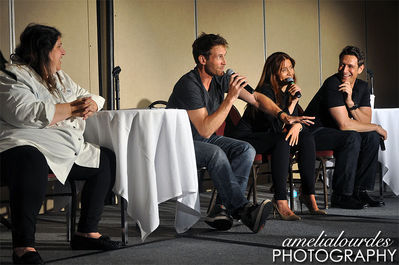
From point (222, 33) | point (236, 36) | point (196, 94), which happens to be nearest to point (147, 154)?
point (196, 94)

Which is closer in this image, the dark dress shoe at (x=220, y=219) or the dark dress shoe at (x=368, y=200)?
the dark dress shoe at (x=220, y=219)

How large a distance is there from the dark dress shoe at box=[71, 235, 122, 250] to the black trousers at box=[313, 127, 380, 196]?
1.83 metres

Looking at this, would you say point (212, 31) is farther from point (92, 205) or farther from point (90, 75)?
point (92, 205)

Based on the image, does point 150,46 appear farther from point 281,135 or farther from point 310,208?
point 310,208

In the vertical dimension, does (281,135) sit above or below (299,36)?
below

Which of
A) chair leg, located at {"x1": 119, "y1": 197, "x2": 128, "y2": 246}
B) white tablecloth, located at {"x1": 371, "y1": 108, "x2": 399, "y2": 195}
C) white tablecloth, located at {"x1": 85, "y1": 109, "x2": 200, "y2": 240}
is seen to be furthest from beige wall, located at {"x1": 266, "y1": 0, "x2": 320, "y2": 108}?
chair leg, located at {"x1": 119, "y1": 197, "x2": 128, "y2": 246}

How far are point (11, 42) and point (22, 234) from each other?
190 centimetres

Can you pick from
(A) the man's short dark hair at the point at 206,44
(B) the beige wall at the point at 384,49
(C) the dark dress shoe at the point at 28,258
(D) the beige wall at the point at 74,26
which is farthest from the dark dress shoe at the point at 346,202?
(B) the beige wall at the point at 384,49

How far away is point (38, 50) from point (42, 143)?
492 mm

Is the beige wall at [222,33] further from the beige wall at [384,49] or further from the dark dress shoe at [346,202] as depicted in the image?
the dark dress shoe at [346,202]

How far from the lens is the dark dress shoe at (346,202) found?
421 centimetres

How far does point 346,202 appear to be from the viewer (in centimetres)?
425

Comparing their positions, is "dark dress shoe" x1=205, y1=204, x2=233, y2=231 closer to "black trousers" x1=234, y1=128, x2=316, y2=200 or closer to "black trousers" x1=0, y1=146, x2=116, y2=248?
"black trousers" x1=234, y1=128, x2=316, y2=200

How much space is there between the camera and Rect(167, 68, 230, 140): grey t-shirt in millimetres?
3545
